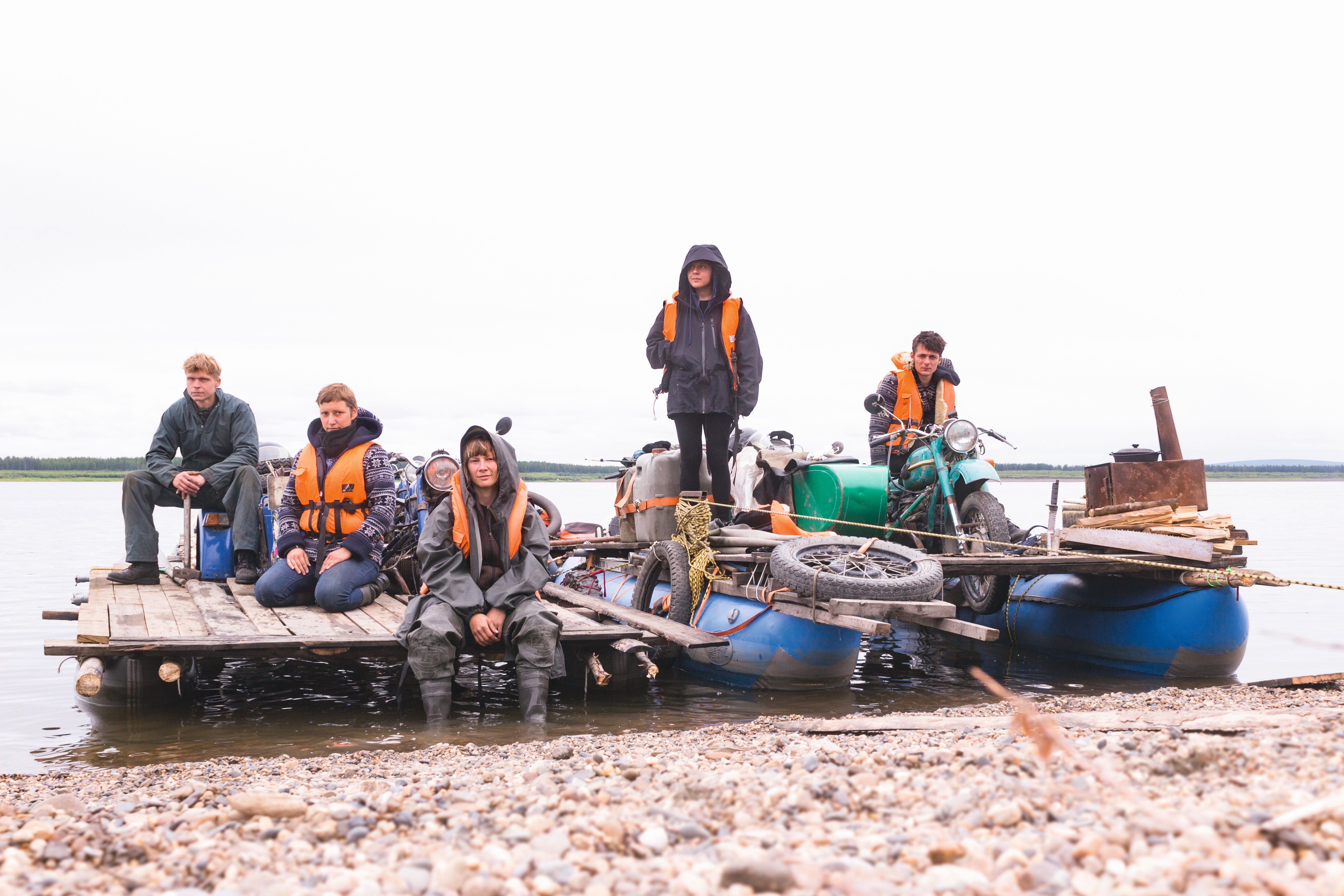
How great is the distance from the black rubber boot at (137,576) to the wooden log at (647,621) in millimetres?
3122

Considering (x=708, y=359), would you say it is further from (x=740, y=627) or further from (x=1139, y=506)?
(x=1139, y=506)

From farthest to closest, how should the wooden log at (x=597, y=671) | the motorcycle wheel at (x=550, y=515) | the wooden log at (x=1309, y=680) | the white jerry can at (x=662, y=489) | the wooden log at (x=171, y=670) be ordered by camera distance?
the motorcycle wheel at (x=550, y=515)
the white jerry can at (x=662, y=489)
the wooden log at (x=597, y=671)
the wooden log at (x=1309, y=680)
the wooden log at (x=171, y=670)

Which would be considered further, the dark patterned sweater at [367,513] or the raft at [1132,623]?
the raft at [1132,623]

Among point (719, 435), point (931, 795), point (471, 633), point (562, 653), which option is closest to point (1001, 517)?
point (719, 435)

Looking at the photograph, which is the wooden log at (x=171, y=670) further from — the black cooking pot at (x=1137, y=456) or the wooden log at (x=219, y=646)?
the black cooking pot at (x=1137, y=456)

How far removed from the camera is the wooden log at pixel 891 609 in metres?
5.49

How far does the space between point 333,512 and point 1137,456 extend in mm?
6203

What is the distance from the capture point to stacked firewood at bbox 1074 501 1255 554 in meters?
7.17

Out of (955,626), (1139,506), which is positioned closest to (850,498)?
(1139,506)

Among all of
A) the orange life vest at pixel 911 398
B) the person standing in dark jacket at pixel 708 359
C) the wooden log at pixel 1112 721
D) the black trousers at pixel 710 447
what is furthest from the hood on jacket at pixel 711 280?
the wooden log at pixel 1112 721

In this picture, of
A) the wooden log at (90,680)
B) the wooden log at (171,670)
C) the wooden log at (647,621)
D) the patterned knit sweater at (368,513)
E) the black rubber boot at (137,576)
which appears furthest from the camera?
the black rubber boot at (137,576)

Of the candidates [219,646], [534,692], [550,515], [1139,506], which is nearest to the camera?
[219,646]

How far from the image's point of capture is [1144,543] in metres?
7.23

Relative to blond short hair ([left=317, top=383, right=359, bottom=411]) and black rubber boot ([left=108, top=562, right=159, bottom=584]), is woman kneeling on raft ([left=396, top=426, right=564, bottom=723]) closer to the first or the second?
blond short hair ([left=317, top=383, right=359, bottom=411])
